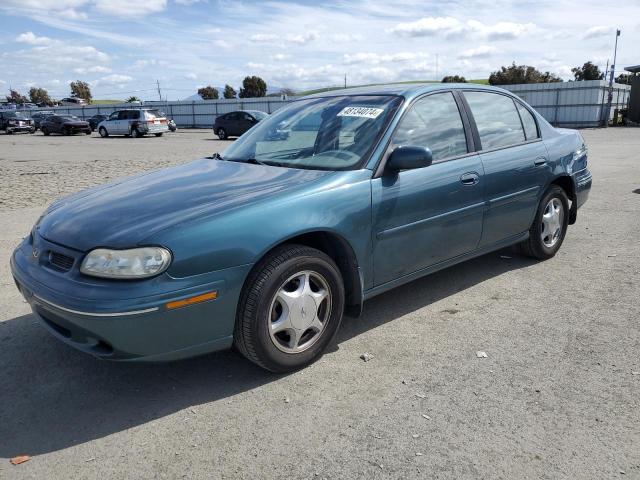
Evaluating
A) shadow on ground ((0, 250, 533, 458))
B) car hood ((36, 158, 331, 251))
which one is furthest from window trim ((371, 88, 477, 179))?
shadow on ground ((0, 250, 533, 458))

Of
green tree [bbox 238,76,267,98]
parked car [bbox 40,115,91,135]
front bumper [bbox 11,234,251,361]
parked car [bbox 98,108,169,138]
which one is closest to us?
front bumper [bbox 11,234,251,361]

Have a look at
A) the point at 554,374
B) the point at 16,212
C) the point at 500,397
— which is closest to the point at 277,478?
the point at 500,397

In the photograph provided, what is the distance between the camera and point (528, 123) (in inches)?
191

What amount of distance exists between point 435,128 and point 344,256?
4.19 ft

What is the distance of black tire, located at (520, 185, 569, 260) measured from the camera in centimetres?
490

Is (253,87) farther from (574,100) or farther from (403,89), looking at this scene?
(403,89)

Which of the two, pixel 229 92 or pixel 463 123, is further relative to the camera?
pixel 229 92

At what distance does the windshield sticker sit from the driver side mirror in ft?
1.43

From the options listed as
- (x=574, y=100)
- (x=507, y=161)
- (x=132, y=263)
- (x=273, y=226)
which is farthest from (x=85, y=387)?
(x=574, y=100)

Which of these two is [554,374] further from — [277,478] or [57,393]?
[57,393]

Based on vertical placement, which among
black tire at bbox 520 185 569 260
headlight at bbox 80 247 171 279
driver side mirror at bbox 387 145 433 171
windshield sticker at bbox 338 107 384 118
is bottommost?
black tire at bbox 520 185 569 260

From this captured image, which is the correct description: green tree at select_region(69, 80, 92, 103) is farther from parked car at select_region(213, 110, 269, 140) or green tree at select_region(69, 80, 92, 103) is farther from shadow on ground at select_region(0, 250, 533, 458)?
shadow on ground at select_region(0, 250, 533, 458)

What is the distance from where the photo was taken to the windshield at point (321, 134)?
3582 mm

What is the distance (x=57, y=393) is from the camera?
3010 millimetres
